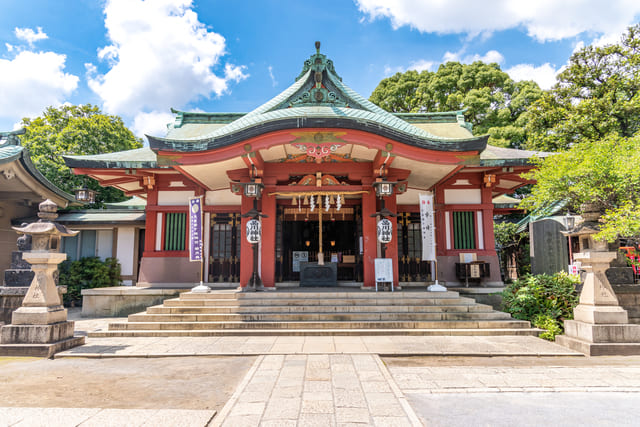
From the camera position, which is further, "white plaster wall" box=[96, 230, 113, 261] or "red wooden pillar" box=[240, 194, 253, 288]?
"white plaster wall" box=[96, 230, 113, 261]

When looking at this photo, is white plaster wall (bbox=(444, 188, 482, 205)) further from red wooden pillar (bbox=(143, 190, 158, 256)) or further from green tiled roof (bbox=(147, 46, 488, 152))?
red wooden pillar (bbox=(143, 190, 158, 256))

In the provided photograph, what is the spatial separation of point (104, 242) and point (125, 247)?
3.24 ft

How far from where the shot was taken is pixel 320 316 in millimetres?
8242

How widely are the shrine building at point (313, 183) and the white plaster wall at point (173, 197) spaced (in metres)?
0.03

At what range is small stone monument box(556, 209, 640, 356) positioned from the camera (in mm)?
6197

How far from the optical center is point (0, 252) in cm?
1309

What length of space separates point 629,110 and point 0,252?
82.4ft

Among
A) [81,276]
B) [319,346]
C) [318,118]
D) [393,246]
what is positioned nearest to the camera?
[319,346]

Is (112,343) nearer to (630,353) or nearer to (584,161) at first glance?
(630,353)

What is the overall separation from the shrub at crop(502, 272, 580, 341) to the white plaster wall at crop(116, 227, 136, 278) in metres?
13.7

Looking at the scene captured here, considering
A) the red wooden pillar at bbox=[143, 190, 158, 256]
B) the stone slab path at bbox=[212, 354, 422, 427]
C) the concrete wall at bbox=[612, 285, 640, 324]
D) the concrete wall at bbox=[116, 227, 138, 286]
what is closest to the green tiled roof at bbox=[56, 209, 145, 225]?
the concrete wall at bbox=[116, 227, 138, 286]

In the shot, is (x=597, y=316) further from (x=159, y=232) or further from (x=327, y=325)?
(x=159, y=232)

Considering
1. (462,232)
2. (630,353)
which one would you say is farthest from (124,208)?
(630,353)

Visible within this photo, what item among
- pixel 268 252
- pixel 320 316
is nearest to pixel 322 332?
pixel 320 316
